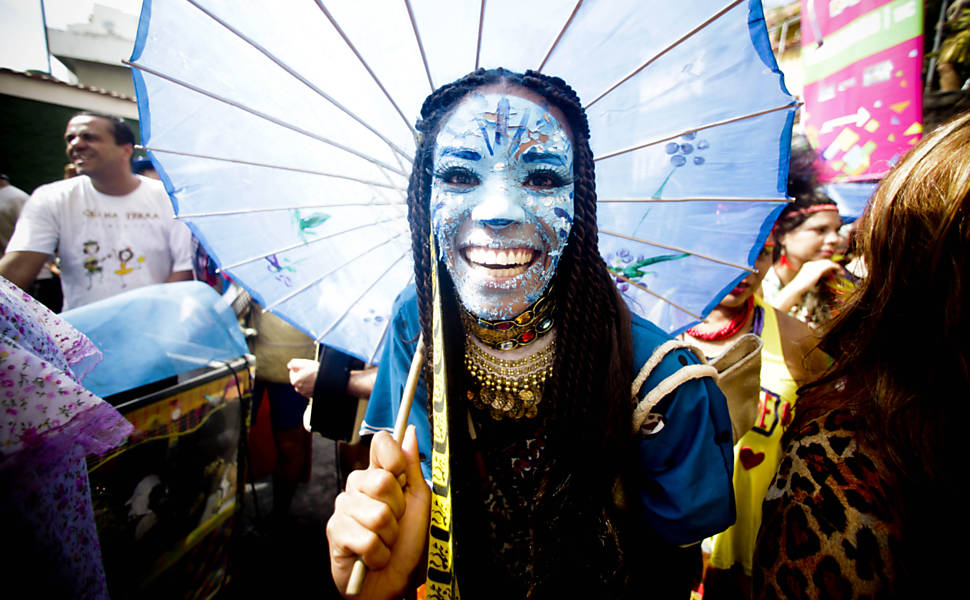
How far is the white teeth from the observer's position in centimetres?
112

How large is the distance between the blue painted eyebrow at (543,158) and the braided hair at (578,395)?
11 cm

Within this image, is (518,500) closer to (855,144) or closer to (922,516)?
(922,516)

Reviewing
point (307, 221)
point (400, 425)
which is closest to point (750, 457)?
point (400, 425)

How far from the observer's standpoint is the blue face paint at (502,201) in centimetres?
113

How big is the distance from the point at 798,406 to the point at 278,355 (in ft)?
9.83

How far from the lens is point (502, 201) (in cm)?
112

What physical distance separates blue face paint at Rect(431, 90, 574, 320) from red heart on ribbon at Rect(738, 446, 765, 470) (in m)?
1.72

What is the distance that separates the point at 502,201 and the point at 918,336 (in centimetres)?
106

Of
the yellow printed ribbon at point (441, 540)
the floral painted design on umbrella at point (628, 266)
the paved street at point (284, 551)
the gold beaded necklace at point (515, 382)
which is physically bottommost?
the paved street at point (284, 551)

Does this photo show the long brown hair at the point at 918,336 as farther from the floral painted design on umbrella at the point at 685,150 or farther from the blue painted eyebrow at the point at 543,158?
the blue painted eyebrow at the point at 543,158

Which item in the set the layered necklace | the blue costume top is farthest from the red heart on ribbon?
the layered necklace

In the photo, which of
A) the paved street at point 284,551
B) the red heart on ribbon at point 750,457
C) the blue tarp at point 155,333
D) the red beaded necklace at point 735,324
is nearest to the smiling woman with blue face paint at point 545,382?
the red heart on ribbon at point 750,457

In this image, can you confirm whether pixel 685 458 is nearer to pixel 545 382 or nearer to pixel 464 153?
pixel 545 382

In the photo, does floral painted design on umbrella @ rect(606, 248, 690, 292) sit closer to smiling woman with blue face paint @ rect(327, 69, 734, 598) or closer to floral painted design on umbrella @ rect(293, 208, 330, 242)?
smiling woman with blue face paint @ rect(327, 69, 734, 598)
